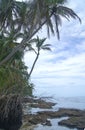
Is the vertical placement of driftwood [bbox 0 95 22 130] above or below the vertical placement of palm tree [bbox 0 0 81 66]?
below

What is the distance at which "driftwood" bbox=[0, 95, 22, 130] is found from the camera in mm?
27328

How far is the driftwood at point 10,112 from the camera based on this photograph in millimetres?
27328

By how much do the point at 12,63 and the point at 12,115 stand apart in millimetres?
6596

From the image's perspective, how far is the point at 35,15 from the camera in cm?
2769

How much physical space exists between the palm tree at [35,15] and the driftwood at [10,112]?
276 centimetres

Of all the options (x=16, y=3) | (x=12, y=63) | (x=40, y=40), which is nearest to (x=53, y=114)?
(x=40, y=40)

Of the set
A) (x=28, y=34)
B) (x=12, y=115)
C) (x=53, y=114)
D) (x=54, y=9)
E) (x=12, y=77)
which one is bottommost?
(x=53, y=114)

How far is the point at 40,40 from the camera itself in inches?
1764

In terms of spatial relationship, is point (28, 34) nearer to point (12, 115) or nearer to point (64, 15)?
point (64, 15)

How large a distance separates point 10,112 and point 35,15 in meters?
7.28

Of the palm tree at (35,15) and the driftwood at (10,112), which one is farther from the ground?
the palm tree at (35,15)

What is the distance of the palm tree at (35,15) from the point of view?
2770 centimetres

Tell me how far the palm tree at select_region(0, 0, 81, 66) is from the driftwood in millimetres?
2755

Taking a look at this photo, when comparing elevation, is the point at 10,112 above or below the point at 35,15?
below
